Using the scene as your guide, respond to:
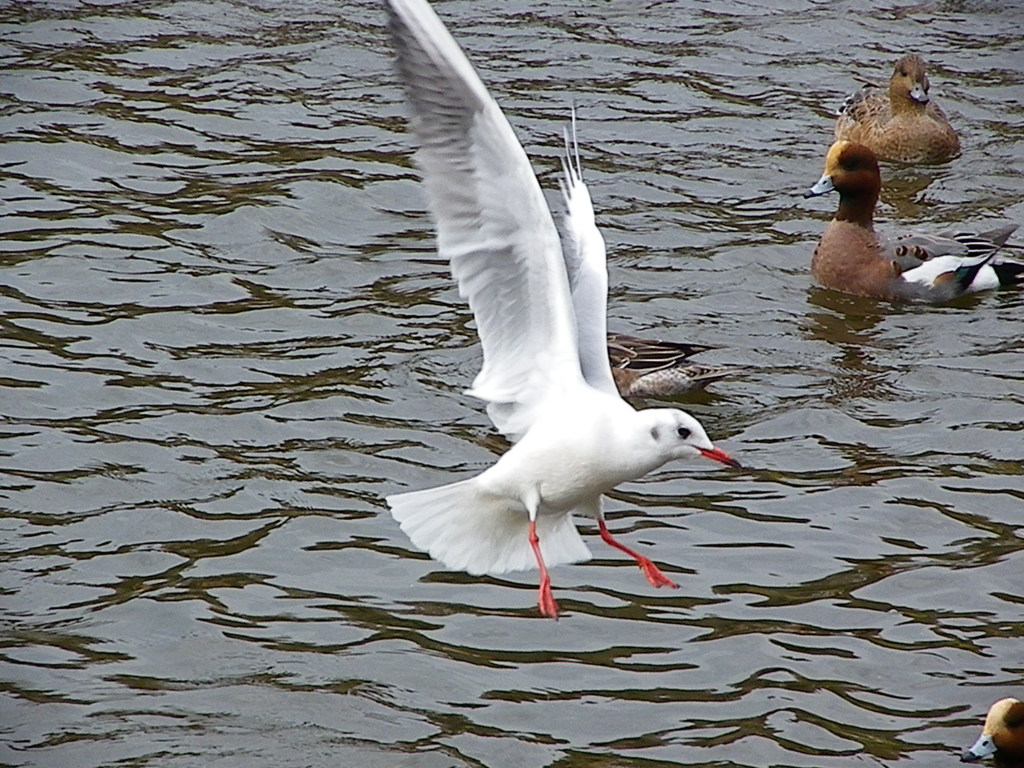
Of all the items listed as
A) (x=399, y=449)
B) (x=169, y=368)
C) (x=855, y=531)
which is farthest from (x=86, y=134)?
(x=855, y=531)

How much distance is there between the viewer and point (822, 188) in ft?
36.5

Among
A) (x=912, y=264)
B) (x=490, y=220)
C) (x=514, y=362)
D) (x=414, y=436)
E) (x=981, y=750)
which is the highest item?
(x=490, y=220)

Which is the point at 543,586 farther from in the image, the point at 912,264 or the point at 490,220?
the point at 912,264

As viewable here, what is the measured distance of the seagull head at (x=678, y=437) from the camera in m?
6.46

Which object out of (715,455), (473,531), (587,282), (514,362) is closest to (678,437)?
(715,455)

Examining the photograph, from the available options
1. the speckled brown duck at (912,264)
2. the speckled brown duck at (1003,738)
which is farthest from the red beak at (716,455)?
the speckled brown duck at (912,264)

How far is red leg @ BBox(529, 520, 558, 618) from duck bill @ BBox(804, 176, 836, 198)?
16.1ft

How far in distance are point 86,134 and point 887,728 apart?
26.0 ft

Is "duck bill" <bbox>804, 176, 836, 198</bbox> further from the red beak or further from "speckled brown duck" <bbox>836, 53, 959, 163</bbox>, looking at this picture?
the red beak

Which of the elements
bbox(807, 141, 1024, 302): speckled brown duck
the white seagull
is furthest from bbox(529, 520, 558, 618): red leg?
bbox(807, 141, 1024, 302): speckled brown duck

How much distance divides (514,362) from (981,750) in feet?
7.15

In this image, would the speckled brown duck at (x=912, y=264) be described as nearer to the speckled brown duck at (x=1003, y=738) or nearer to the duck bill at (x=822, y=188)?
the duck bill at (x=822, y=188)

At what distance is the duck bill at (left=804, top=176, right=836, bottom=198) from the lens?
11055 millimetres

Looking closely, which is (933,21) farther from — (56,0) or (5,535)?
(5,535)
